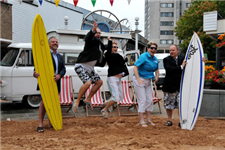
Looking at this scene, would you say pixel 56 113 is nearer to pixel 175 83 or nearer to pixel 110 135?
pixel 110 135

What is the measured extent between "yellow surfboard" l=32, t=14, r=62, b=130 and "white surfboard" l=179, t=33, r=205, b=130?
2704mm

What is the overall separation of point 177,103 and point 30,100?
198 inches

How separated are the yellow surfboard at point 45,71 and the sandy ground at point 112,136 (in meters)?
0.37

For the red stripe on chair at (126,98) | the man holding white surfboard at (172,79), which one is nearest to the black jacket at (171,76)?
the man holding white surfboard at (172,79)

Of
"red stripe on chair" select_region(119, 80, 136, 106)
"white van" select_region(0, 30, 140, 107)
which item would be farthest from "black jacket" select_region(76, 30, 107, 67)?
"white van" select_region(0, 30, 140, 107)

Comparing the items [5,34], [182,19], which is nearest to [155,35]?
[182,19]

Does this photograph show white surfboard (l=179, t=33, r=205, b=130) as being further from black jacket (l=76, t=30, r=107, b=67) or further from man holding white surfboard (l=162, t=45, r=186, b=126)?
black jacket (l=76, t=30, r=107, b=67)

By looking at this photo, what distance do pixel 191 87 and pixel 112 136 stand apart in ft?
6.87

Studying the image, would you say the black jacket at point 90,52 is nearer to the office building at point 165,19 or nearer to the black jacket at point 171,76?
the black jacket at point 171,76

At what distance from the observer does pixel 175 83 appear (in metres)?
5.39

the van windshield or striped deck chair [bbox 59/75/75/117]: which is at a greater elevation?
the van windshield

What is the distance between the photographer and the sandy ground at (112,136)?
3.89m

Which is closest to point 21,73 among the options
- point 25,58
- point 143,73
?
point 25,58

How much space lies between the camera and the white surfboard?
5.25 m
